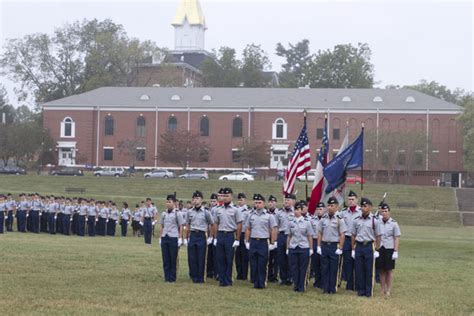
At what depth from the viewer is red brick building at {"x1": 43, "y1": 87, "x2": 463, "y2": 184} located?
8931cm

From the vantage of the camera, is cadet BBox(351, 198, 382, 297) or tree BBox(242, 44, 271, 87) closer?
cadet BBox(351, 198, 382, 297)

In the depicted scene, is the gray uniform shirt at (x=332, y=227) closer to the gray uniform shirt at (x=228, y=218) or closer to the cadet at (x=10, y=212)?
the gray uniform shirt at (x=228, y=218)

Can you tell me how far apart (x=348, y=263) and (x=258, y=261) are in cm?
198

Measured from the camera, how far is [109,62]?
361 ft

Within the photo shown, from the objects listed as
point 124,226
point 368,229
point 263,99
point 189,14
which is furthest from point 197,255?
point 189,14

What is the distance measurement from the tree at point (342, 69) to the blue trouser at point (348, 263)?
9581cm

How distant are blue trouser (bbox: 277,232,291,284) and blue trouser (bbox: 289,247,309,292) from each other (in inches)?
33.3

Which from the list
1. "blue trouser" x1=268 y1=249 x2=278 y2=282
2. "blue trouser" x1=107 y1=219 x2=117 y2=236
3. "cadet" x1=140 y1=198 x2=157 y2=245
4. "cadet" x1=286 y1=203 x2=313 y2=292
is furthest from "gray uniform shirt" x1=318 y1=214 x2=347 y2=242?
"blue trouser" x1=107 y1=219 x2=117 y2=236

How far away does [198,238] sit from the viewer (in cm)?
1803

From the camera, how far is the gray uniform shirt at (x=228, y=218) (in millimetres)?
17906

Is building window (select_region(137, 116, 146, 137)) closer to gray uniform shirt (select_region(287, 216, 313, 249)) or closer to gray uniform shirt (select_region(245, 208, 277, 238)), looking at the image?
gray uniform shirt (select_region(245, 208, 277, 238))

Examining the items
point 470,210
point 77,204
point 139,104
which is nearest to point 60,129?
point 139,104

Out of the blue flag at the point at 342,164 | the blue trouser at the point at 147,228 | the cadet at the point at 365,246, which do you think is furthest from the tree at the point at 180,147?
the cadet at the point at 365,246

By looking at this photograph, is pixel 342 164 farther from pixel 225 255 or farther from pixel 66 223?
pixel 66 223
